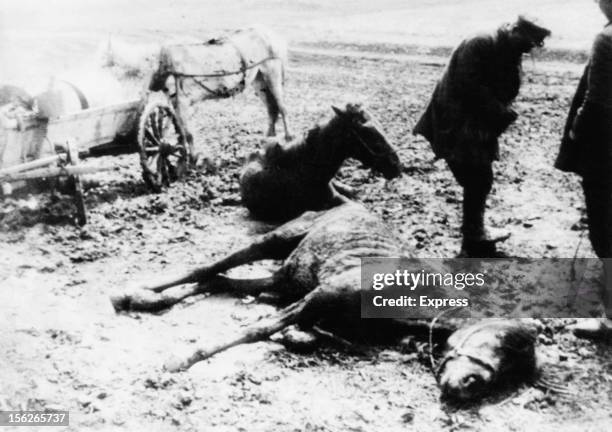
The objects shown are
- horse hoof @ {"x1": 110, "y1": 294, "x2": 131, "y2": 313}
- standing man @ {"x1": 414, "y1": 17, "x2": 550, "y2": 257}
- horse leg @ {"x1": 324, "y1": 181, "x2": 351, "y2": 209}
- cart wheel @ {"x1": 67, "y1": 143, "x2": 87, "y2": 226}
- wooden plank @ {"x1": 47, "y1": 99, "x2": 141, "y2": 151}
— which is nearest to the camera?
horse hoof @ {"x1": 110, "y1": 294, "x2": 131, "y2": 313}

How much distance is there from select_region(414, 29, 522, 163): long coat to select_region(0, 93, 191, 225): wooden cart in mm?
3452

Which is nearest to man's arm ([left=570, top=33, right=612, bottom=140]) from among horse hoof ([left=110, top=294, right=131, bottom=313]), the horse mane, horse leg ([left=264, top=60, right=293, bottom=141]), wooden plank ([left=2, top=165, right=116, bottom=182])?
the horse mane

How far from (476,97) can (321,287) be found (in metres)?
2.19

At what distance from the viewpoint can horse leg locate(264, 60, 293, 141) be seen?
31.4ft

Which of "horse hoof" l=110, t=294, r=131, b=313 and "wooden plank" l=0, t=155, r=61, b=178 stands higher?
"wooden plank" l=0, t=155, r=61, b=178

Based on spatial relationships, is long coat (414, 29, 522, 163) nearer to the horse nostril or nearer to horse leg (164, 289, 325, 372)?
horse leg (164, 289, 325, 372)

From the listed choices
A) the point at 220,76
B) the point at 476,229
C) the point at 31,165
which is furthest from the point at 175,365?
the point at 220,76

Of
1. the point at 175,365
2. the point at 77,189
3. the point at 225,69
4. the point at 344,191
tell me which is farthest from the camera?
the point at 225,69

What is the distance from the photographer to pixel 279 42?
31.7ft

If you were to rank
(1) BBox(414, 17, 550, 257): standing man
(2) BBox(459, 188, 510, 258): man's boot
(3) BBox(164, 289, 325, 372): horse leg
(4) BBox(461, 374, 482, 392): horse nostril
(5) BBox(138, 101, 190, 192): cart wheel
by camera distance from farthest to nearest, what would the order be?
(5) BBox(138, 101, 190, 192): cart wheel < (2) BBox(459, 188, 510, 258): man's boot < (1) BBox(414, 17, 550, 257): standing man < (3) BBox(164, 289, 325, 372): horse leg < (4) BBox(461, 374, 482, 392): horse nostril

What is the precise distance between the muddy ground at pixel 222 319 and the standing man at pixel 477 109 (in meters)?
0.48

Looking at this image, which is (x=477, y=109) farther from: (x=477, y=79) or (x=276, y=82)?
(x=276, y=82)

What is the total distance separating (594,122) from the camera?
14.4 ft

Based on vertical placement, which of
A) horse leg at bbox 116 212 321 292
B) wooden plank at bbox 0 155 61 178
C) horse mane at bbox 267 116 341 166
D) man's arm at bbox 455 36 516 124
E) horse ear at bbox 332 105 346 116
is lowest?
horse leg at bbox 116 212 321 292
